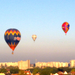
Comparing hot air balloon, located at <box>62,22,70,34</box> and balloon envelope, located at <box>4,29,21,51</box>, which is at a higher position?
hot air balloon, located at <box>62,22,70,34</box>

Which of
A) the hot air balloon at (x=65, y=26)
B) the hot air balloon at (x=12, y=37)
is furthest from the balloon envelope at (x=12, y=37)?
the hot air balloon at (x=65, y=26)

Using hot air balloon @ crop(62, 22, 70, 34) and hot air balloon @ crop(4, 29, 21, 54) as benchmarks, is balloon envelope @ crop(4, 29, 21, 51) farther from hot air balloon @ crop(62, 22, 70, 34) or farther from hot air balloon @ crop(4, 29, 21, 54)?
hot air balloon @ crop(62, 22, 70, 34)

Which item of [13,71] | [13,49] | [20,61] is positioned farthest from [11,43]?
[20,61]

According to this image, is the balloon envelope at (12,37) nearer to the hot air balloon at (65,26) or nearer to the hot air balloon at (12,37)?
the hot air balloon at (12,37)

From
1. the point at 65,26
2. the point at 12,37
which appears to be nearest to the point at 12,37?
the point at 12,37

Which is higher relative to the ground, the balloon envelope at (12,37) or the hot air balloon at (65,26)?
the hot air balloon at (65,26)

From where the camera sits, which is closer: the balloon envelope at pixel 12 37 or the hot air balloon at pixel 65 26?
the balloon envelope at pixel 12 37

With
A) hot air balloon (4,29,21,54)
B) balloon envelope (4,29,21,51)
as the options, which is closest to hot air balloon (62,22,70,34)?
hot air balloon (4,29,21,54)

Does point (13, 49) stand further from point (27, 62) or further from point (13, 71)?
point (27, 62)

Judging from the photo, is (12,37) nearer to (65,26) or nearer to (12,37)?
(12,37)

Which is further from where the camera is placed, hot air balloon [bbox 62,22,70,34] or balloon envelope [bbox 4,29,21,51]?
hot air balloon [bbox 62,22,70,34]
